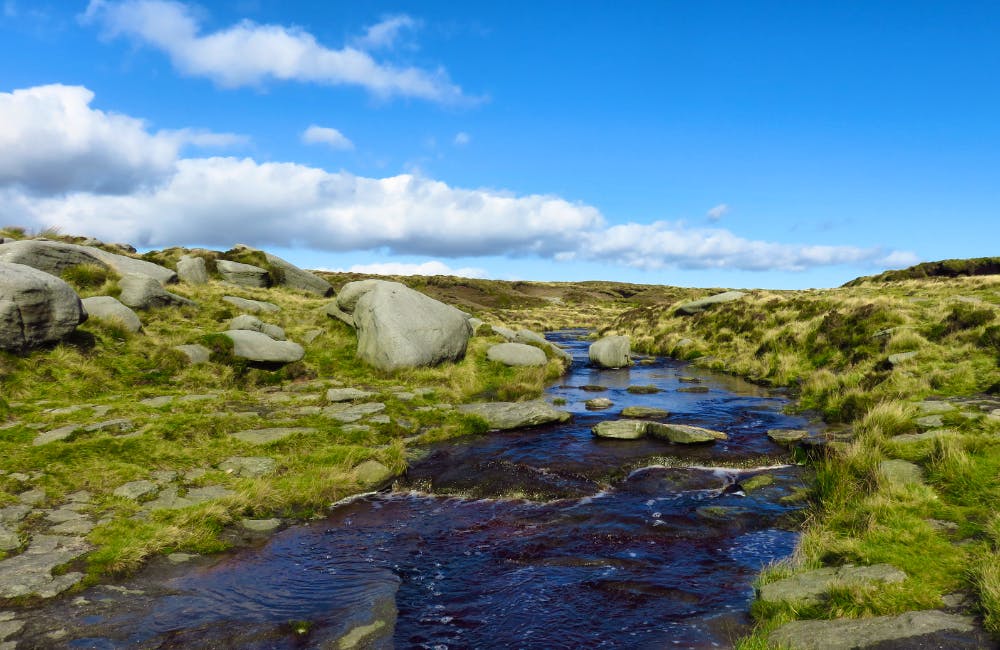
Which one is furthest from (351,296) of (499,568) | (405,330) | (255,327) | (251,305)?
(499,568)

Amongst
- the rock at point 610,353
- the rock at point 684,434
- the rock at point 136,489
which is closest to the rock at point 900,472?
the rock at point 684,434

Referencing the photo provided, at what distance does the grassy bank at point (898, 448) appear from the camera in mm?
5441

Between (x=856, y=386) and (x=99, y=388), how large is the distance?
2065 cm

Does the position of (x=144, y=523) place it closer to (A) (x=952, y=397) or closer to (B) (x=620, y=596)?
(B) (x=620, y=596)

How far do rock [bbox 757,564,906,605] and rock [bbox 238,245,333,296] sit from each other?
31.4 meters

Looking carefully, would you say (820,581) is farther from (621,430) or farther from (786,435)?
(786,435)

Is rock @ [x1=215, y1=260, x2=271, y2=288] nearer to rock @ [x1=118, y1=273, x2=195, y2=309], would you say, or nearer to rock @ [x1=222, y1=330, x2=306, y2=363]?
rock @ [x1=118, y1=273, x2=195, y2=309]

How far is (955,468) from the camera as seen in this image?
7.76 m

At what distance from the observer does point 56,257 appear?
2014cm

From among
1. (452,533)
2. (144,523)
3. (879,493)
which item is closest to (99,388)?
(144,523)

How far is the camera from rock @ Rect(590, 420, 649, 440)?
13.7 m

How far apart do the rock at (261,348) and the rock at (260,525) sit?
938 centimetres

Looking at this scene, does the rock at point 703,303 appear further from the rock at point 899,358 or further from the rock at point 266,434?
the rock at point 266,434

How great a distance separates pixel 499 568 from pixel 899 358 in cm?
1526
